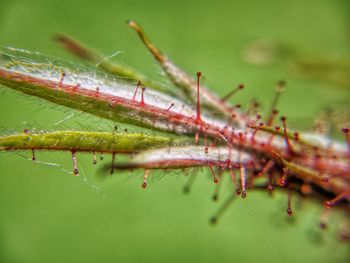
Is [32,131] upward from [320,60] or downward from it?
downward

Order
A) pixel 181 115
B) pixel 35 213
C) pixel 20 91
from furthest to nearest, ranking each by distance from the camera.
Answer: pixel 35 213 → pixel 181 115 → pixel 20 91

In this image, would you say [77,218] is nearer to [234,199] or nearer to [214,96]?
[234,199]

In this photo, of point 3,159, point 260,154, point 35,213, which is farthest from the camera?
point 35,213

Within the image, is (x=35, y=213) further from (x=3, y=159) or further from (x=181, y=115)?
(x=181, y=115)

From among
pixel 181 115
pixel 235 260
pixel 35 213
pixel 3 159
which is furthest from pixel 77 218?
pixel 181 115

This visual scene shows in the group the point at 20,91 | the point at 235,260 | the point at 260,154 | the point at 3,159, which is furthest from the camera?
the point at 235,260

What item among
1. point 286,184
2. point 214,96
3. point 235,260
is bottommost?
point 235,260

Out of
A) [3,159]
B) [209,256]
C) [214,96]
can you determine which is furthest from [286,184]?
[3,159]

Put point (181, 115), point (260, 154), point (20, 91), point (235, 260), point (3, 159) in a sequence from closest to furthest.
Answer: point (20, 91) → point (181, 115) → point (260, 154) → point (3, 159) → point (235, 260)

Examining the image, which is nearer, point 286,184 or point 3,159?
point 286,184
